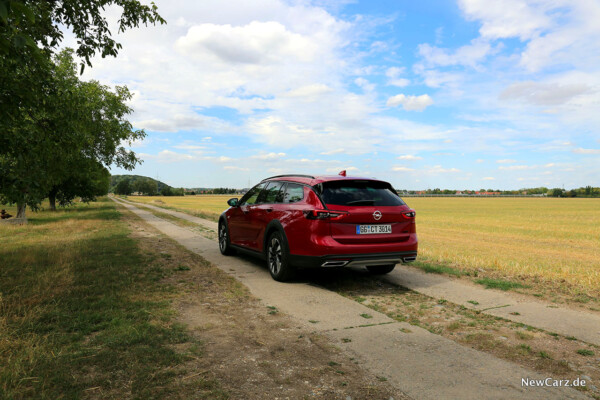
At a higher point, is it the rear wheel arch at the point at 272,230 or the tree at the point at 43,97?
the tree at the point at 43,97

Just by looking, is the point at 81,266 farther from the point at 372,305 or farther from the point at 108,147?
the point at 108,147

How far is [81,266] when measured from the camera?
699cm

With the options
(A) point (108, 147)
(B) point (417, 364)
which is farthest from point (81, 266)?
(A) point (108, 147)

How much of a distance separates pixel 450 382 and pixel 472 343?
3.06ft

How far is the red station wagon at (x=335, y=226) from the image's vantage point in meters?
5.30

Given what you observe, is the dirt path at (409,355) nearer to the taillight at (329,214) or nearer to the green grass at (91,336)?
the taillight at (329,214)

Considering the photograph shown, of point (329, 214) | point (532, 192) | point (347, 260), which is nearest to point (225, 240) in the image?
point (329, 214)

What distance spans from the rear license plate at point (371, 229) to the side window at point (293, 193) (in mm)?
1025

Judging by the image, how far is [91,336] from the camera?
355cm

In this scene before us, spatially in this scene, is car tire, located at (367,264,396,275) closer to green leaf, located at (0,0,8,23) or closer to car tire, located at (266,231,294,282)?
car tire, located at (266,231,294,282)

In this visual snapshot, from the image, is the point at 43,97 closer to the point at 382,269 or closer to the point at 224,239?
the point at 224,239

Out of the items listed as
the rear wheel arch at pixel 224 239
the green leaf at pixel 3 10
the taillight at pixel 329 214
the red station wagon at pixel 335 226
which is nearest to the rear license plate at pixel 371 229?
the red station wagon at pixel 335 226

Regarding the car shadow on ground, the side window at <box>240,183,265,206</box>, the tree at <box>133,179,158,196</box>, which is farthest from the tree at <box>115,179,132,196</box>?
the car shadow on ground

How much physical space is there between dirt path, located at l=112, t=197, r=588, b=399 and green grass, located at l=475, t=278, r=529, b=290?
2379 millimetres
